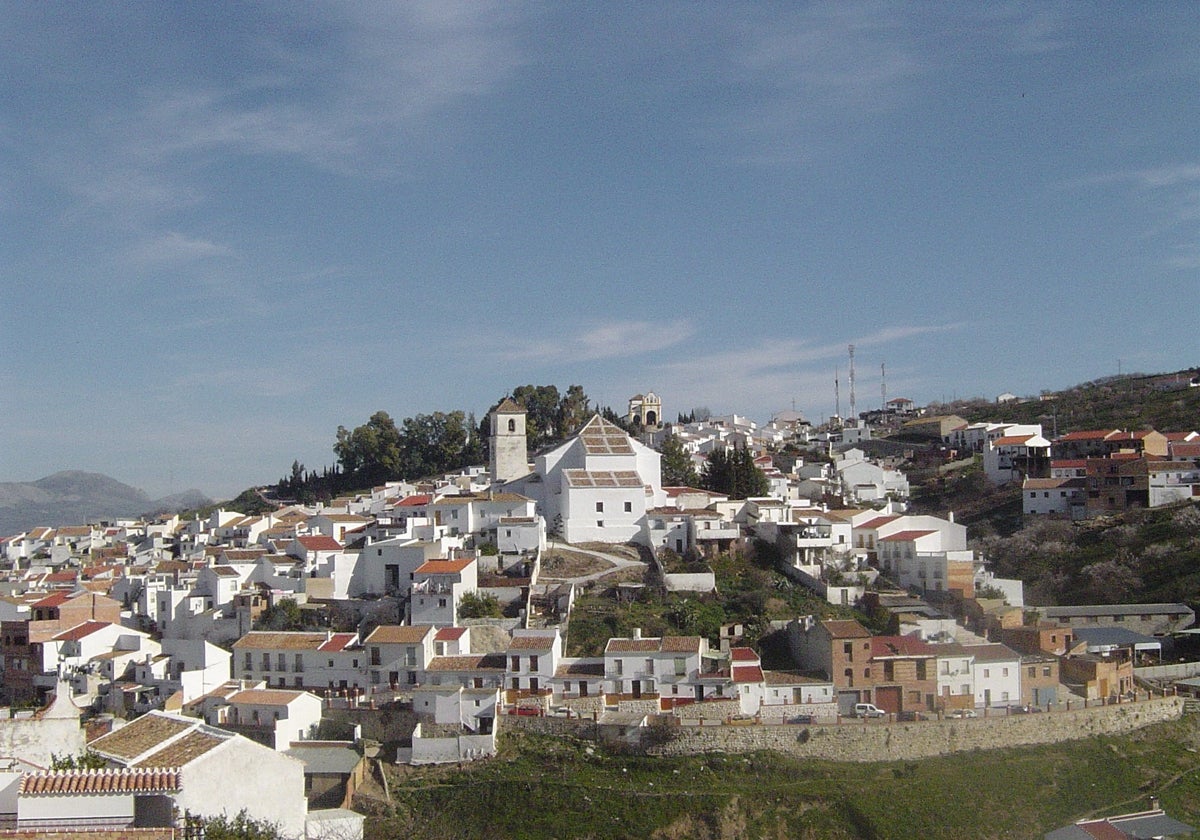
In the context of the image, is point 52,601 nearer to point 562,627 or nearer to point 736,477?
point 562,627

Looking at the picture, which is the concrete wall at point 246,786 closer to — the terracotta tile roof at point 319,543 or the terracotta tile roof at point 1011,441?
the terracotta tile roof at point 319,543

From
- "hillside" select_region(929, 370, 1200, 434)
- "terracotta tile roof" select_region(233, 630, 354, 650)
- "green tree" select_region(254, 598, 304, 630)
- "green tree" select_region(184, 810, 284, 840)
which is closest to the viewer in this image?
"green tree" select_region(184, 810, 284, 840)

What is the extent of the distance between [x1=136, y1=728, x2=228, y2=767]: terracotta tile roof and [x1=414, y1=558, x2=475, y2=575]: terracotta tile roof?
48.6 feet

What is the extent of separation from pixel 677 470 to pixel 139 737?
32044 millimetres

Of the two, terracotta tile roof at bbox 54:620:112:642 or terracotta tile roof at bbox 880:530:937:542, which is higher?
terracotta tile roof at bbox 880:530:937:542

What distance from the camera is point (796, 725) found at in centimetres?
2391

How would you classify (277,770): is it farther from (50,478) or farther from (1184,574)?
(50,478)

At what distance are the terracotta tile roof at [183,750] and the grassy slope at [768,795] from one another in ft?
27.9

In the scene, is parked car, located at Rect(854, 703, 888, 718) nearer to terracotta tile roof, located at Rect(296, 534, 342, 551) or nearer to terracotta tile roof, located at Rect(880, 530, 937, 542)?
terracotta tile roof, located at Rect(880, 530, 937, 542)

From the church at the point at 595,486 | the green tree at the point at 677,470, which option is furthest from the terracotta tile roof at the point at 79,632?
the green tree at the point at 677,470

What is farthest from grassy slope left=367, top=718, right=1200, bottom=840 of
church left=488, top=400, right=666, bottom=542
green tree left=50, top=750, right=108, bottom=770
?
church left=488, top=400, right=666, bottom=542

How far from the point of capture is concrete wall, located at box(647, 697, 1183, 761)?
23688 mm

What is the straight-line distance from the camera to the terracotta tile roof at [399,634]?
2536cm

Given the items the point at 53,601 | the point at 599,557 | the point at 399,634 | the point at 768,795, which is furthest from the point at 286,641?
the point at 768,795
